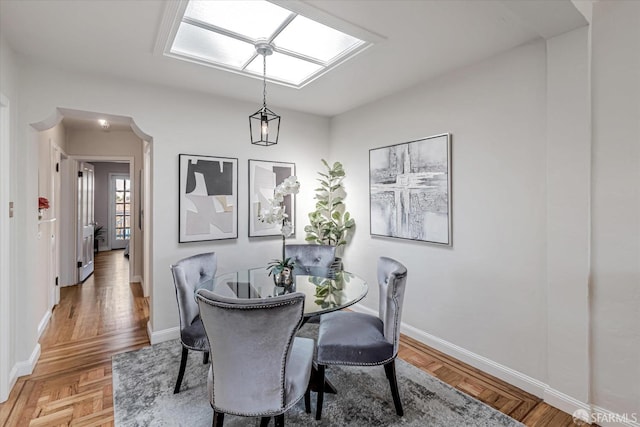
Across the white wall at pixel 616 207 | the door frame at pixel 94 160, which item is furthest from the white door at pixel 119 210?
the white wall at pixel 616 207

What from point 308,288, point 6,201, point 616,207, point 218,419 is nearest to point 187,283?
point 308,288

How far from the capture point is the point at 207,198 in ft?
10.9

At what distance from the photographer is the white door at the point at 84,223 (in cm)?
528

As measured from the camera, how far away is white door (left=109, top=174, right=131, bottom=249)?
899 centimetres

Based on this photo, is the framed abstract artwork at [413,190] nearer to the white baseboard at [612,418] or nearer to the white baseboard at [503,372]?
the white baseboard at [503,372]

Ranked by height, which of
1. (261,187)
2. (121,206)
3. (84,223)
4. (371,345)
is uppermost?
(261,187)

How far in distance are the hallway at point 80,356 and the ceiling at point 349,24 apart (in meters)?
2.55

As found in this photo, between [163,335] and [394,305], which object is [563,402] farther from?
[163,335]

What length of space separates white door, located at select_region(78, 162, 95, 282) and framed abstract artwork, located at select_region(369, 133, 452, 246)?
5.01 meters

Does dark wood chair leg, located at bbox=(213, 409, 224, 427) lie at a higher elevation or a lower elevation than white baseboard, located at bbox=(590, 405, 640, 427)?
higher

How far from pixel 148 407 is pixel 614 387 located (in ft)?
9.76

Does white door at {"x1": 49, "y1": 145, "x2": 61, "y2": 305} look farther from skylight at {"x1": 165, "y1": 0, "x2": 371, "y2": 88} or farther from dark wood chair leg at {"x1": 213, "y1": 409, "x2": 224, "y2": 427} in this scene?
dark wood chair leg at {"x1": 213, "y1": 409, "x2": 224, "y2": 427}

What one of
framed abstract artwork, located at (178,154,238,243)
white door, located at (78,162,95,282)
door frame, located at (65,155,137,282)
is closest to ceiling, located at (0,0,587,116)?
framed abstract artwork, located at (178,154,238,243)

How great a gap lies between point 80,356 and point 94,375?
0.45 m
